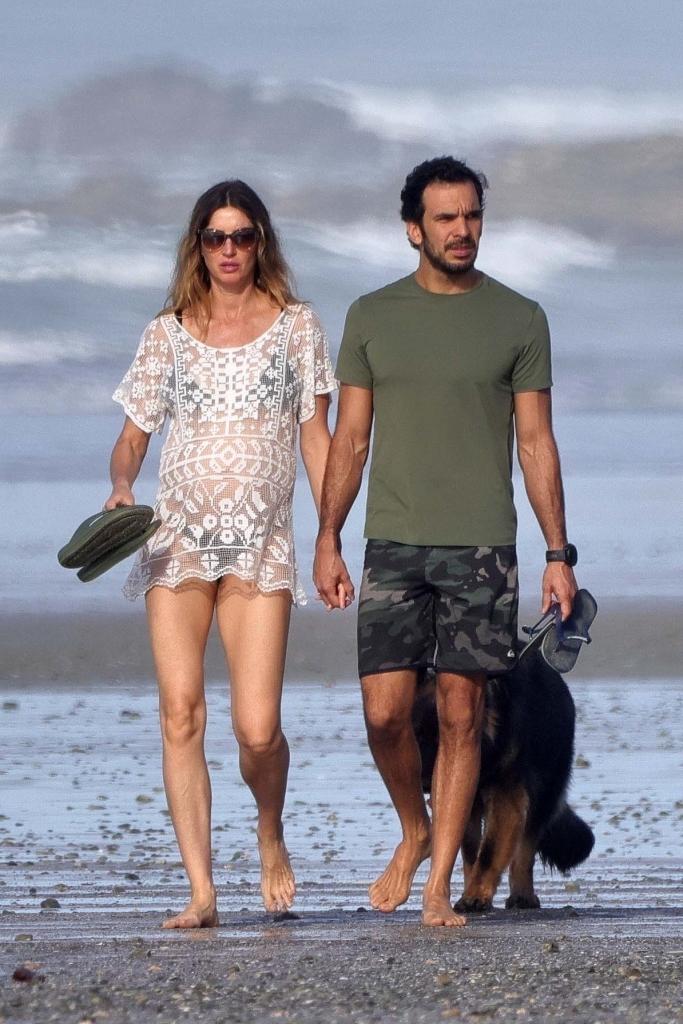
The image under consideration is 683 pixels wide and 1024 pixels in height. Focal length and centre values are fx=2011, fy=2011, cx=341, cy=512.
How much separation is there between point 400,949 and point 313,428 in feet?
6.13

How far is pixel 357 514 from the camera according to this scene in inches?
1041

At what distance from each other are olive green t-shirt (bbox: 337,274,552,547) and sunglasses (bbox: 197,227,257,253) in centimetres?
44

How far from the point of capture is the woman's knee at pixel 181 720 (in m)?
5.63

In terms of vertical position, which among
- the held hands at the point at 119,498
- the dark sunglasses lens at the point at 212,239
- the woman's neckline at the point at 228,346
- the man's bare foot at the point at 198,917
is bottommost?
the man's bare foot at the point at 198,917

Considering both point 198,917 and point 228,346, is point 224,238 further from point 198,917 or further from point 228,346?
point 198,917

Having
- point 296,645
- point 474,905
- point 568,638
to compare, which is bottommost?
point 474,905

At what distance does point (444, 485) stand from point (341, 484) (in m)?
0.32

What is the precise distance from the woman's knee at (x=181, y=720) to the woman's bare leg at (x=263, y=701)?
126 millimetres

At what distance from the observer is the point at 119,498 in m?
5.69

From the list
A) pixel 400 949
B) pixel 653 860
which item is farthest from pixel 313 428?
pixel 653 860

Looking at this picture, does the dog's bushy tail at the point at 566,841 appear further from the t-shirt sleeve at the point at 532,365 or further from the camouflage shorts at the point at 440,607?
the t-shirt sleeve at the point at 532,365

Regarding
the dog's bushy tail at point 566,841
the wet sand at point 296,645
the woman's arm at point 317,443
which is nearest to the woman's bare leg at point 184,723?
the woman's arm at point 317,443

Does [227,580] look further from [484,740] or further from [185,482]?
[484,740]

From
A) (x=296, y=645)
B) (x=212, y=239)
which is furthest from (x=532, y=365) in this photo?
(x=296, y=645)
